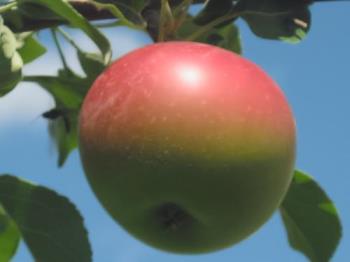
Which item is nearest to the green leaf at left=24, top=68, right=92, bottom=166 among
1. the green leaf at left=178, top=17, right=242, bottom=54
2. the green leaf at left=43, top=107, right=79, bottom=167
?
the green leaf at left=43, top=107, right=79, bottom=167

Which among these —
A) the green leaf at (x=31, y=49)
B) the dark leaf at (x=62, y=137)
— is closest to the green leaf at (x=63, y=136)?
the dark leaf at (x=62, y=137)

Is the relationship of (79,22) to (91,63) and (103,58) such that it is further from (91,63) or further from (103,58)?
(91,63)

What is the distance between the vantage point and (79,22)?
1356 millimetres

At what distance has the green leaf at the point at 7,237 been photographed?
4.38 ft

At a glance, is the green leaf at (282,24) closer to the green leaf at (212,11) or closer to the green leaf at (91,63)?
the green leaf at (212,11)

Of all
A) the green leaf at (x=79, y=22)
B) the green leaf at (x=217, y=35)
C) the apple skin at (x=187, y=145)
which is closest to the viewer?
the apple skin at (x=187, y=145)

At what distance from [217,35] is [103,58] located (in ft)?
0.67

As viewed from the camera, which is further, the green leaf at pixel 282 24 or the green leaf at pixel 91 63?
the green leaf at pixel 91 63

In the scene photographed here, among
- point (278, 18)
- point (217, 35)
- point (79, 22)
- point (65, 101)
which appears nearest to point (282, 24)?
point (278, 18)

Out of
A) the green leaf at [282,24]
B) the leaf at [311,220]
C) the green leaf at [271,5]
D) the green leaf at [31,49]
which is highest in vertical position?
the green leaf at [271,5]

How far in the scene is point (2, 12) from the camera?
1.48m

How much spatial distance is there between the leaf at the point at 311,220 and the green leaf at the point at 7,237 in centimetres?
39

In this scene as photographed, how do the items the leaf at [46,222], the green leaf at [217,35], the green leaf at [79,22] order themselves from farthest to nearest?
1. the green leaf at [217,35]
2. the leaf at [46,222]
3. the green leaf at [79,22]

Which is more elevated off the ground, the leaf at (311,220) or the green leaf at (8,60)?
the green leaf at (8,60)
